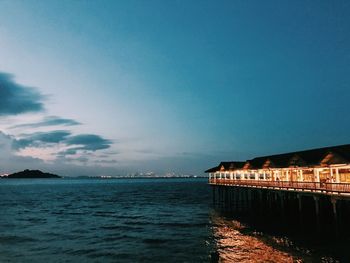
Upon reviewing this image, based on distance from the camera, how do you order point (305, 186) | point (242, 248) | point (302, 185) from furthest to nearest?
point (302, 185) < point (305, 186) < point (242, 248)

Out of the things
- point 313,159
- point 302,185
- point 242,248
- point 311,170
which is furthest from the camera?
point 311,170

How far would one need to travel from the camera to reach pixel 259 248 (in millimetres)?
26094

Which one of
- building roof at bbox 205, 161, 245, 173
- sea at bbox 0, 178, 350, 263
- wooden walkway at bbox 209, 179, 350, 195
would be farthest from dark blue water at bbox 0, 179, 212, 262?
building roof at bbox 205, 161, 245, 173

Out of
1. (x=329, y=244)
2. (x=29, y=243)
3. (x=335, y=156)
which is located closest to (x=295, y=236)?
(x=329, y=244)

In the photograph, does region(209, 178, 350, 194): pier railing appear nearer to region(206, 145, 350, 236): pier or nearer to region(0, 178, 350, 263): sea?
region(206, 145, 350, 236): pier

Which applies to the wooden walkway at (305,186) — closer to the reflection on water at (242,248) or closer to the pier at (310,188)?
the pier at (310,188)

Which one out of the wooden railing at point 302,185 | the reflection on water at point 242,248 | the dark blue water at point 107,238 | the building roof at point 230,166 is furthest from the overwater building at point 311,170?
the dark blue water at point 107,238

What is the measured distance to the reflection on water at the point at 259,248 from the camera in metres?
23.0

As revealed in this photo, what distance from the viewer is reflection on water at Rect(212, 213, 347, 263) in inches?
907

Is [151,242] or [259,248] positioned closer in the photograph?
[259,248]

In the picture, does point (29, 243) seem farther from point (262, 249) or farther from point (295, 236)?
point (295, 236)

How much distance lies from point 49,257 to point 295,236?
2028cm

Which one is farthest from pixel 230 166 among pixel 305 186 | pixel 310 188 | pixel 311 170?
pixel 310 188

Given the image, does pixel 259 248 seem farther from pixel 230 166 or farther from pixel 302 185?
pixel 230 166
